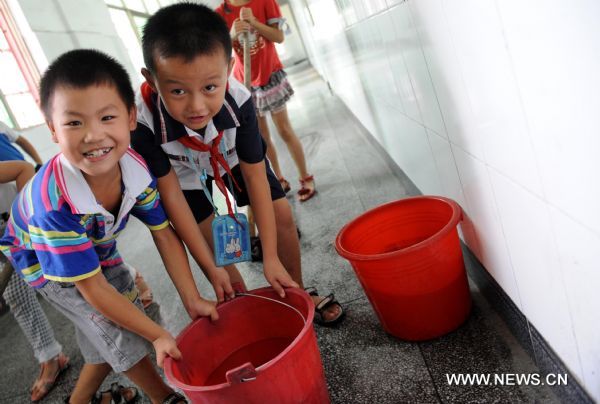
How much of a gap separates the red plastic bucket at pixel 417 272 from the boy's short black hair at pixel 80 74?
29.8 inches

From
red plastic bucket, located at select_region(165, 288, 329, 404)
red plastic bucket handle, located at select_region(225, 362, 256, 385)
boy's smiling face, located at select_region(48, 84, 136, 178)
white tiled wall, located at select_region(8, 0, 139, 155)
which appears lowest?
red plastic bucket, located at select_region(165, 288, 329, 404)

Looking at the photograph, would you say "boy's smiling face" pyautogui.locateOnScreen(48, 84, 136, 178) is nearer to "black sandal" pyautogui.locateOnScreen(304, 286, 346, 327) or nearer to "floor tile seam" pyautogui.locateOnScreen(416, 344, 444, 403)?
"black sandal" pyautogui.locateOnScreen(304, 286, 346, 327)

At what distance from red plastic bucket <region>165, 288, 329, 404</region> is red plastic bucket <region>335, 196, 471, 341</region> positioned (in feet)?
0.77

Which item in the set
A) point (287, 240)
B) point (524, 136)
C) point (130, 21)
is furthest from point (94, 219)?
point (130, 21)

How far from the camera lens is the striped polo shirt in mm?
1141

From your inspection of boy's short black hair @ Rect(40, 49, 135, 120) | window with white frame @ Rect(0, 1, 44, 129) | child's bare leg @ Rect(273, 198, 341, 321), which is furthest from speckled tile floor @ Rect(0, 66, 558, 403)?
window with white frame @ Rect(0, 1, 44, 129)

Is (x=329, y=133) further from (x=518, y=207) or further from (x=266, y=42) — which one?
(x=518, y=207)

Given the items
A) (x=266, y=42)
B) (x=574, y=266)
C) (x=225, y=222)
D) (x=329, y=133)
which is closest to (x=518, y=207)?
(x=574, y=266)

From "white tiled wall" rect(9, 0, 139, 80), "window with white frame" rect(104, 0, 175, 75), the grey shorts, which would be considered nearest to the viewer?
the grey shorts

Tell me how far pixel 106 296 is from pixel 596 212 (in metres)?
1.10

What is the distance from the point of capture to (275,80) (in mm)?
2883

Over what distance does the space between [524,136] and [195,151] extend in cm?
100

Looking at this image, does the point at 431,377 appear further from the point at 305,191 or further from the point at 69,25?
the point at 69,25

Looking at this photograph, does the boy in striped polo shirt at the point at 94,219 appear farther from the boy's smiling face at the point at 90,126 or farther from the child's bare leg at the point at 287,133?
the child's bare leg at the point at 287,133
